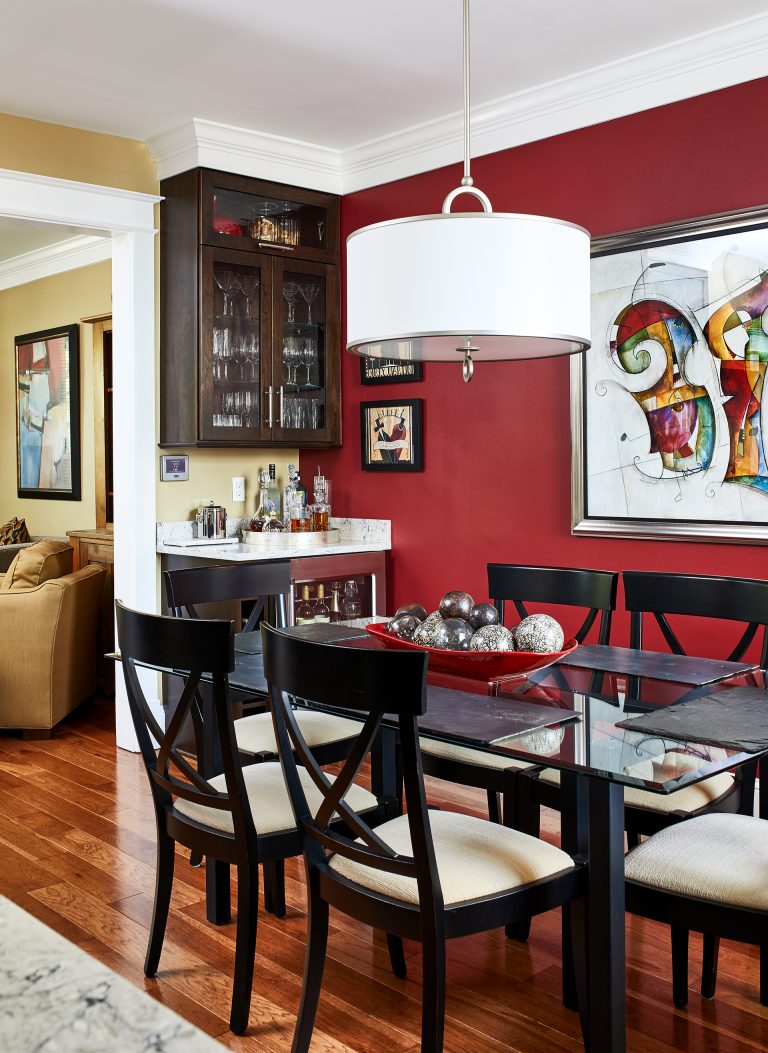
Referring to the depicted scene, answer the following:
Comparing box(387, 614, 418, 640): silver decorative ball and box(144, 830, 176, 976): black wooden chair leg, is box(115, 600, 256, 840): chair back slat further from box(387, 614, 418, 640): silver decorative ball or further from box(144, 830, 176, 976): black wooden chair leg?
box(387, 614, 418, 640): silver decorative ball

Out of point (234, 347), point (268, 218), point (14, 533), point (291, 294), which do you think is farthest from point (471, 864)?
point (14, 533)

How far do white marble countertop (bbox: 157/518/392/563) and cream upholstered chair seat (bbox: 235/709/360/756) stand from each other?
1298 mm

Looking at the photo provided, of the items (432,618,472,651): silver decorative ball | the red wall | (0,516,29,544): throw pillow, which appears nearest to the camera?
A: (432,618,472,651): silver decorative ball

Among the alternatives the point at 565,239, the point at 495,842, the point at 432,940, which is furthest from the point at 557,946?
the point at 565,239

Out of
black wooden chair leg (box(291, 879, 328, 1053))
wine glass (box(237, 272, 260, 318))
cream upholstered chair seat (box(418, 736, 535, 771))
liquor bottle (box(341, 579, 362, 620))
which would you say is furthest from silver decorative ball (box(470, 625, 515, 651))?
wine glass (box(237, 272, 260, 318))

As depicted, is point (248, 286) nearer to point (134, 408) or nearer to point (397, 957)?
point (134, 408)

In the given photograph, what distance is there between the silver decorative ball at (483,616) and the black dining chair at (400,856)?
52cm

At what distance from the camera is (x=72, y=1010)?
59 centimetres

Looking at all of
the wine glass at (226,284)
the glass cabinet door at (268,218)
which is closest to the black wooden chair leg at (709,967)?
the wine glass at (226,284)

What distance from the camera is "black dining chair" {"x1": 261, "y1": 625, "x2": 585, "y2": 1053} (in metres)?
1.86

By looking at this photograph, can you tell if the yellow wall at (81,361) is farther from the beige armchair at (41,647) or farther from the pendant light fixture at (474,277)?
the pendant light fixture at (474,277)

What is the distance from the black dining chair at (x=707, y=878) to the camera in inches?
75.2

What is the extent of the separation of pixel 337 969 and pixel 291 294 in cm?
311

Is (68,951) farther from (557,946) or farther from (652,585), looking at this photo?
(652,585)
